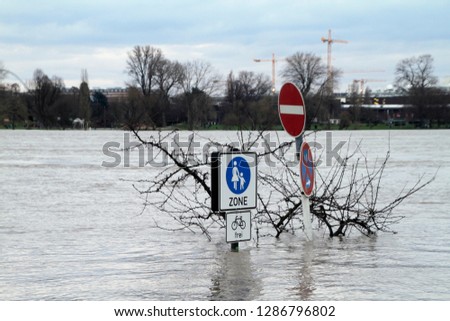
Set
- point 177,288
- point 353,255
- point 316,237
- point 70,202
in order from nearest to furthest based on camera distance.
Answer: point 177,288, point 353,255, point 316,237, point 70,202

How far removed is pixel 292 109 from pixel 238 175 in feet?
5.01

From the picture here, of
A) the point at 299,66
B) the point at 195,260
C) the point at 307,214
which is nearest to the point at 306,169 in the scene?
the point at 307,214

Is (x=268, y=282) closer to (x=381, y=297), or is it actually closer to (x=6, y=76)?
(x=381, y=297)

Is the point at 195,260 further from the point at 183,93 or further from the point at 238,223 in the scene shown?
the point at 183,93

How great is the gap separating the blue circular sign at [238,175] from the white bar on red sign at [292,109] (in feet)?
4.18

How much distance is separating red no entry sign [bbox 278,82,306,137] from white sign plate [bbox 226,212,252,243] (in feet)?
5.02

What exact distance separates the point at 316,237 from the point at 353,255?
5.68ft

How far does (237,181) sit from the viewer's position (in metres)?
9.91

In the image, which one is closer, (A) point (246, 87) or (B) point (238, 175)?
(B) point (238, 175)

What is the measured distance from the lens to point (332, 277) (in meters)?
9.18

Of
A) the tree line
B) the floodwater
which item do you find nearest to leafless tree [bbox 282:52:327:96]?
the tree line

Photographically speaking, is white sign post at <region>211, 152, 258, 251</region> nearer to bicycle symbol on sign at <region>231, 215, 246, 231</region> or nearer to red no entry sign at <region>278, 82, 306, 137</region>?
bicycle symbol on sign at <region>231, 215, 246, 231</region>

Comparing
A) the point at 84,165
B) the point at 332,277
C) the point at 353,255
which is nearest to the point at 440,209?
the point at 353,255

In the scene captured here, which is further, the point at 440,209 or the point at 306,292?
the point at 440,209
